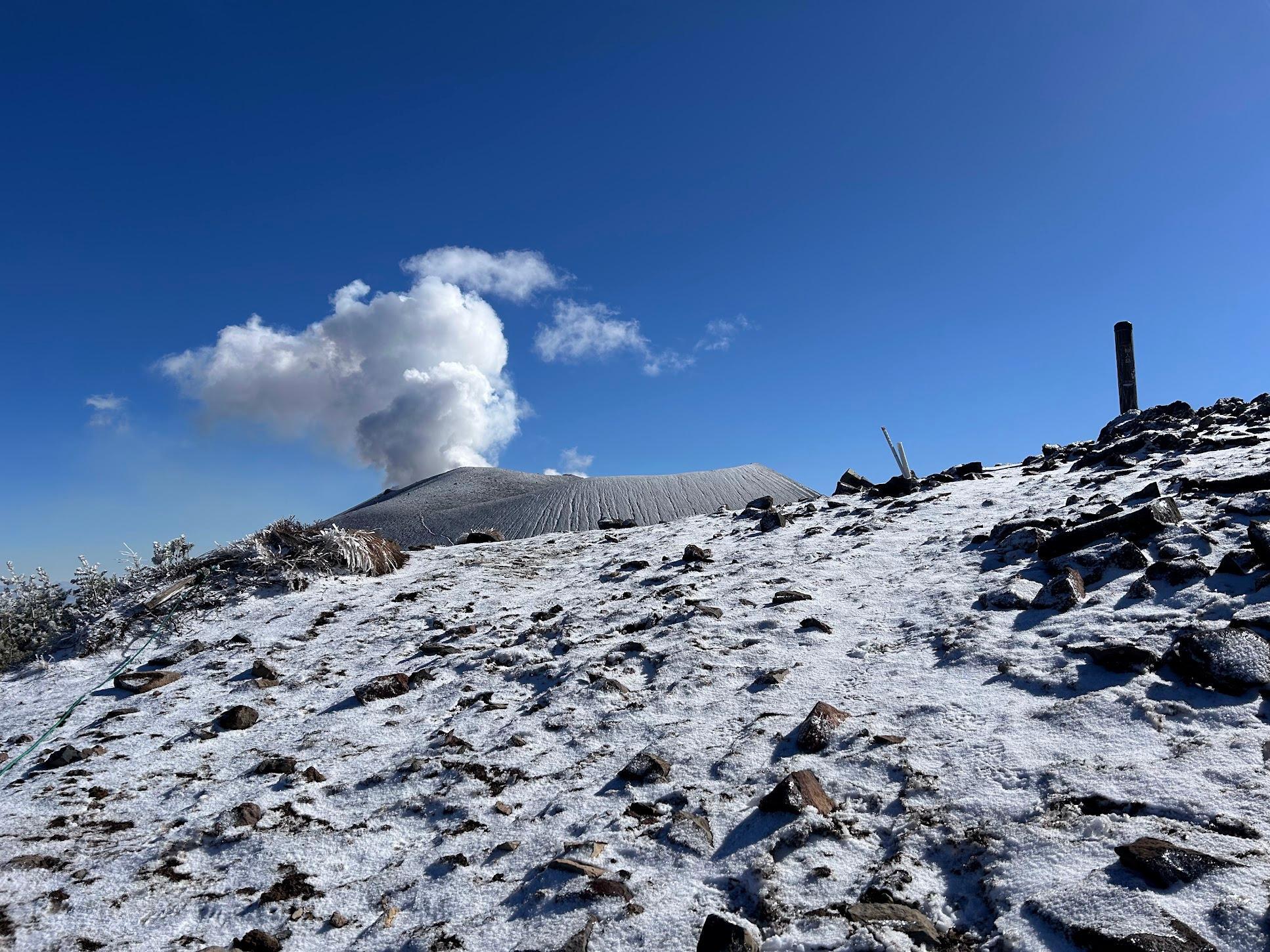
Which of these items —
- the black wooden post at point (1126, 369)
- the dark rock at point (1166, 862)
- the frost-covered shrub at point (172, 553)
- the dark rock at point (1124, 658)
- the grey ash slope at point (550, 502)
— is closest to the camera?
the dark rock at point (1166, 862)

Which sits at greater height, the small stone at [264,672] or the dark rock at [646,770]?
the small stone at [264,672]

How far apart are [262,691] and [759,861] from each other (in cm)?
334

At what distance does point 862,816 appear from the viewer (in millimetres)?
2455

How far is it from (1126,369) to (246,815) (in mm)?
14717

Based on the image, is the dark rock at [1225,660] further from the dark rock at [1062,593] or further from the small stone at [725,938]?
the small stone at [725,938]

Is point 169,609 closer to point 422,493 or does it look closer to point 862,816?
point 862,816

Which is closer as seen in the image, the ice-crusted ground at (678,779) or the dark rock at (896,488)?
the ice-crusted ground at (678,779)

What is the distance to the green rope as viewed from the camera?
356cm

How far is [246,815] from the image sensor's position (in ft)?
9.37

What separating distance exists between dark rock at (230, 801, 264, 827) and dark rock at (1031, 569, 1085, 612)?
3.99m

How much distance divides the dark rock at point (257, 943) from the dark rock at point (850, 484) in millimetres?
7521

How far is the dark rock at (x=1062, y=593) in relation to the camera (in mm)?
3808

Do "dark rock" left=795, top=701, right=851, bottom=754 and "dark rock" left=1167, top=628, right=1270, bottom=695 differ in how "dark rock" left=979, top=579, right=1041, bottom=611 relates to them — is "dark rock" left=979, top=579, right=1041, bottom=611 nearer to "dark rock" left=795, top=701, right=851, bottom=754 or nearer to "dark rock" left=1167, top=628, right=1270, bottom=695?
"dark rock" left=1167, top=628, right=1270, bottom=695

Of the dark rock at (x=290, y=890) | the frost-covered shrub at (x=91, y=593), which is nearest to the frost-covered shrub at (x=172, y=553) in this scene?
the frost-covered shrub at (x=91, y=593)
